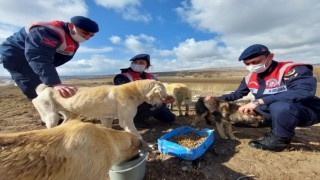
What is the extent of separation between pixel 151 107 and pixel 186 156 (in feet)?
9.74

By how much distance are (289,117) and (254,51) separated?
170cm

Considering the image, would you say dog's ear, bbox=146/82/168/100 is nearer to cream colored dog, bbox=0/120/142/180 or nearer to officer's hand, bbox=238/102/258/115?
officer's hand, bbox=238/102/258/115

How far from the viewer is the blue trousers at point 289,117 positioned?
16.6 feet

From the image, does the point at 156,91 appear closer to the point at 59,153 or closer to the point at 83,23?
→ the point at 83,23

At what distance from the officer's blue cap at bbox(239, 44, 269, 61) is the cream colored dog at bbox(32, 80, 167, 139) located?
2.21m

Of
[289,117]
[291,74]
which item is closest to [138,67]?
[291,74]

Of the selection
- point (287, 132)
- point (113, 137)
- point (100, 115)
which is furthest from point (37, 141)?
point (287, 132)

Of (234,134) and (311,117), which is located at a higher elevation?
(311,117)

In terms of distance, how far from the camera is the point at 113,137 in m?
2.83

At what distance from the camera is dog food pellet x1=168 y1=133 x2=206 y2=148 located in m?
5.10

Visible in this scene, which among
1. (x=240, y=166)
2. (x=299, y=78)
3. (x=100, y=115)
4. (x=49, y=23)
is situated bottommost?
(x=240, y=166)

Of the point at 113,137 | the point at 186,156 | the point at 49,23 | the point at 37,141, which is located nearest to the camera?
the point at 37,141

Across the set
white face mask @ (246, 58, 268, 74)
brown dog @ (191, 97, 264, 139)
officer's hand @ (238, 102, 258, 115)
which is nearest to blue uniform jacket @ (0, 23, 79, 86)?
brown dog @ (191, 97, 264, 139)

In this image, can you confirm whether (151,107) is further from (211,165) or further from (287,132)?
(287,132)
